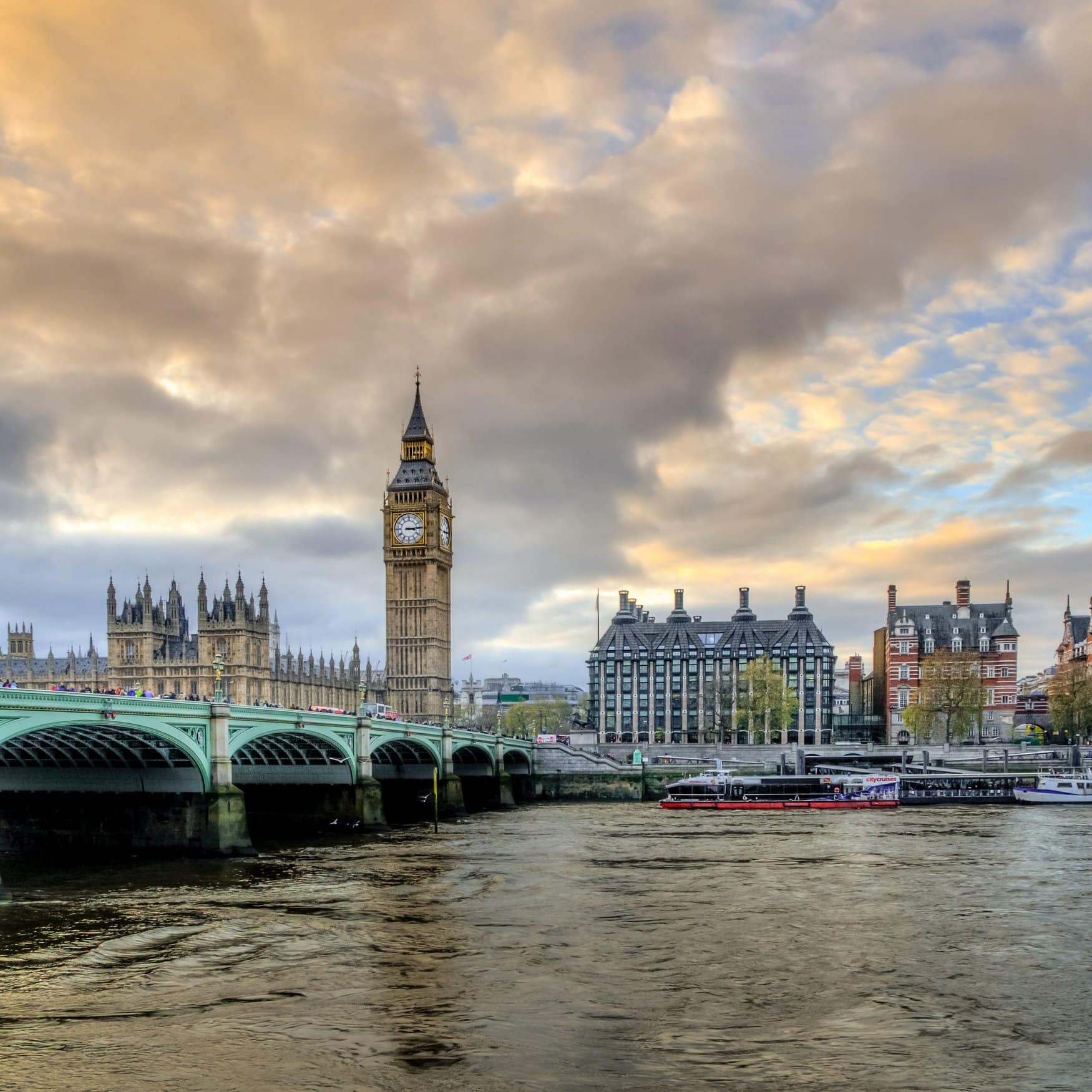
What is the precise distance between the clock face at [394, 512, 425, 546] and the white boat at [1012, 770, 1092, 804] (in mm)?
A: 107551

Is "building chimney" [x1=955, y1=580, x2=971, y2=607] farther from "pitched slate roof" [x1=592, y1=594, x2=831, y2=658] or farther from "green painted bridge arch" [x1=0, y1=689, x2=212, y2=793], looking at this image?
"green painted bridge arch" [x1=0, y1=689, x2=212, y2=793]

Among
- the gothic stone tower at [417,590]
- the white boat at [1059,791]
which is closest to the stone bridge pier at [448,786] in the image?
the white boat at [1059,791]

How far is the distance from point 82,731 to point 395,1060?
1365 inches

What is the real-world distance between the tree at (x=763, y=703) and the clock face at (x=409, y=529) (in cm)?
5283

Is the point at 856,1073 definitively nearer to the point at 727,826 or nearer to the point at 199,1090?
the point at 199,1090

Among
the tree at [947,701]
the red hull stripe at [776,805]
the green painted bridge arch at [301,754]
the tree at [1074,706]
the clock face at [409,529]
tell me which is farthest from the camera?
the clock face at [409,529]

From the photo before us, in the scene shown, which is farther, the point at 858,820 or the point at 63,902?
the point at 858,820

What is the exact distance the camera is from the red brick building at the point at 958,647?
151 metres

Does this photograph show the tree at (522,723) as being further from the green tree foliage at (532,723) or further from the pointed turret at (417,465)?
the pointed turret at (417,465)

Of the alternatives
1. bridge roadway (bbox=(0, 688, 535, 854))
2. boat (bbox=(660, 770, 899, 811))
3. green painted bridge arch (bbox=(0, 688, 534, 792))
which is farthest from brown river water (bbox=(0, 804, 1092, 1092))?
boat (bbox=(660, 770, 899, 811))

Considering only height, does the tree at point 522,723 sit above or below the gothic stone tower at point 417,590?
below

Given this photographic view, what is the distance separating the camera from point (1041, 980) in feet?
108

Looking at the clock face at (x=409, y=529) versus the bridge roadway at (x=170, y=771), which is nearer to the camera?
the bridge roadway at (x=170, y=771)

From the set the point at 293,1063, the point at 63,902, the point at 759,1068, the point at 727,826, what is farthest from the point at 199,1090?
the point at 727,826
